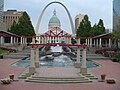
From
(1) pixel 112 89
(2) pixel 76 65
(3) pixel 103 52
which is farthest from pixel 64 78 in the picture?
(3) pixel 103 52

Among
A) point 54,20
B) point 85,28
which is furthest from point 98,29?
point 54,20

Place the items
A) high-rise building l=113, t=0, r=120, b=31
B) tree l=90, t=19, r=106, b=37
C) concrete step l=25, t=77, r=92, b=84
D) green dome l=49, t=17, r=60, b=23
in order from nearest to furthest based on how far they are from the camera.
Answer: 1. concrete step l=25, t=77, r=92, b=84
2. tree l=90, t=19, r=106, b=37
3. high-rise building l=113, t=0, r=120, b=31
4. green dome l=49, t=17, r=60, b=23

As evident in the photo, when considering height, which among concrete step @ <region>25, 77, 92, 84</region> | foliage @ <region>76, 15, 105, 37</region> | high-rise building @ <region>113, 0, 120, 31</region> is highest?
high-rise building @ <region>113, 0, 120, 31</region>

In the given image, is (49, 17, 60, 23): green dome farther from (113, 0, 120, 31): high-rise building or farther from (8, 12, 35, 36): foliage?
(8, 12, 35, 36): foliage

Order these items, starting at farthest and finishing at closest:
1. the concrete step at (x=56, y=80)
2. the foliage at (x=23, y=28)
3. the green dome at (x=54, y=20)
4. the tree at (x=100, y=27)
→ the green dome at (x=54, y=20) < the tree at (x=100, y=27) < the foliage at (x=23, y=28) < the concrete step at (x=56, y=80)

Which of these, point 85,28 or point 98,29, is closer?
point 85,28

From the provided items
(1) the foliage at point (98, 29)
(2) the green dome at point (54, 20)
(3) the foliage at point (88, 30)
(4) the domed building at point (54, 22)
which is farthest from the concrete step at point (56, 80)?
(2) the green dome at point (54, 20)

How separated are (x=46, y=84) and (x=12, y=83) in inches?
106

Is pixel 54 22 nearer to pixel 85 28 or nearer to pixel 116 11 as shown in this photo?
pixel 116 11

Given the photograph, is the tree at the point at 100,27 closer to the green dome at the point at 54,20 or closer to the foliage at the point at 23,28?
the foliage at the point at 23,28

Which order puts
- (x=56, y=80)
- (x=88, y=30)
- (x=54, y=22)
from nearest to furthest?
(x=56, y=80) < (x=88, y=30) < (x=54, y=22)

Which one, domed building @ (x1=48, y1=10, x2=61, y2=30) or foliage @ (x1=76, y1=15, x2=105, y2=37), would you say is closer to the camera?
foliage @ (x1=76, y1=15, x2=105, y2=37)

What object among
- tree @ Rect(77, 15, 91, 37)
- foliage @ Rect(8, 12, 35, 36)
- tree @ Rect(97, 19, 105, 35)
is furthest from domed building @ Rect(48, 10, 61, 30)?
foliage @ Rect(8, 12, 35, 36)

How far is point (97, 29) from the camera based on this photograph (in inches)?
3219
